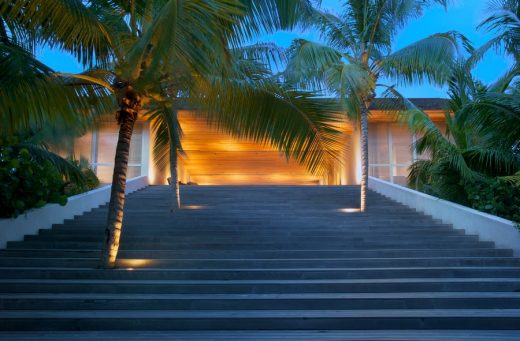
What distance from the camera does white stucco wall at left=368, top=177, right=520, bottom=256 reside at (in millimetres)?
7613

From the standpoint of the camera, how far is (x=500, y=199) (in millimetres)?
9031

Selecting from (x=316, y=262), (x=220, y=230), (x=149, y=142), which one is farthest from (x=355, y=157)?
(x=316, y=262)

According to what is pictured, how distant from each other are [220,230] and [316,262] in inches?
119

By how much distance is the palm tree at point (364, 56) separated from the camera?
9.44 meters

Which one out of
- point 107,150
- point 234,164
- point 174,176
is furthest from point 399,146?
point 107,150

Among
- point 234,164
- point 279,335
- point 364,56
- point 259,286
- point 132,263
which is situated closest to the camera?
point 279,335

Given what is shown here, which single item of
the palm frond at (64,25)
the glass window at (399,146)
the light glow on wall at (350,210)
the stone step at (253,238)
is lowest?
the stone step at (253,238)

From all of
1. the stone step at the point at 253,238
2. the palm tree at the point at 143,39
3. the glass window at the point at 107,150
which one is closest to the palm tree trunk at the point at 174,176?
the stone step at the point at 253,238

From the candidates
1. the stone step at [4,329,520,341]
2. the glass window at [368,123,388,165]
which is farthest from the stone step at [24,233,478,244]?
the glass window at [368,123,388,165]

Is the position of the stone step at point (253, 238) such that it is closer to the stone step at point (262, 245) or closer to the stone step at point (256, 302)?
the stone step at point (262, 245)

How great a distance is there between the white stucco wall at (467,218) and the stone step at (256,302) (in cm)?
263

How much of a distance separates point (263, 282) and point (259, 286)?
156 millimetres

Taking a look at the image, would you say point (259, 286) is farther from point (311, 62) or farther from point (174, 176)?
point (174, 176)

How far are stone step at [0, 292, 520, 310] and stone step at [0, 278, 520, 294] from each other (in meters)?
0.39
